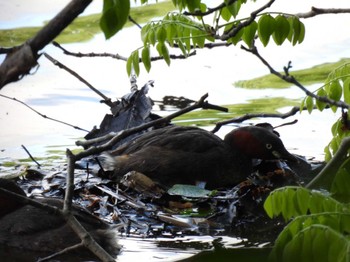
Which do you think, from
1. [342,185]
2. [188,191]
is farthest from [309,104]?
[188,191]

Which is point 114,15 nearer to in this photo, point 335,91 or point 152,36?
point 152,36

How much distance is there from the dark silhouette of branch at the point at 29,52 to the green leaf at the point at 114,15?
0.76 metres

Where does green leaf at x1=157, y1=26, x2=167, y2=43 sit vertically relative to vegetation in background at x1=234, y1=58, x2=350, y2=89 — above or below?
above

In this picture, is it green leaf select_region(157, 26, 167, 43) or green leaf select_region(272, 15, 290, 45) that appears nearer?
green leaf select_region(272, 15, 290, 45)

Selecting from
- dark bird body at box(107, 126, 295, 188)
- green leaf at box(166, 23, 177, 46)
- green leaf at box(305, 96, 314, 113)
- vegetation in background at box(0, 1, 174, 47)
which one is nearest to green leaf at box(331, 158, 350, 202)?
green leaf at box(305, 96, 314, 113)

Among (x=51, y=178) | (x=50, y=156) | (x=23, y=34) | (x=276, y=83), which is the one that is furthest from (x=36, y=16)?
(x=51, y=178)

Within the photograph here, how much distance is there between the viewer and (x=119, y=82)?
1092cm

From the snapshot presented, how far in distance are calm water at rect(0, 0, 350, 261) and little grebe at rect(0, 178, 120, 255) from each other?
178 centimetres

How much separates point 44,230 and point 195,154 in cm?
166

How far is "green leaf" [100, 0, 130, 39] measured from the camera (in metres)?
3.04

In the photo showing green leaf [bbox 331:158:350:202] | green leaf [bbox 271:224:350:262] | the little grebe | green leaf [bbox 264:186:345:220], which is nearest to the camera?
green leaf [bbox 271:224:350:262]

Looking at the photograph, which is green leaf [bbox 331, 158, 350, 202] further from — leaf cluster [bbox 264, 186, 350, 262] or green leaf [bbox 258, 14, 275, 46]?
green leaf [bbox 258, 14, 275, 46]

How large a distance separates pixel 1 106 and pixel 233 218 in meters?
4.27

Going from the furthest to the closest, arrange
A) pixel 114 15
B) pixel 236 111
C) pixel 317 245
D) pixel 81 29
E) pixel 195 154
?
pixel 81 29, pixel 236 111, pixel 195 154, pixel 317 245, pixel 114 15
